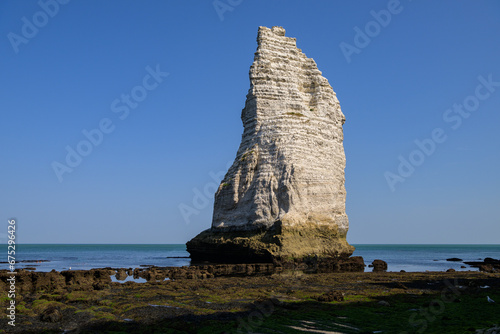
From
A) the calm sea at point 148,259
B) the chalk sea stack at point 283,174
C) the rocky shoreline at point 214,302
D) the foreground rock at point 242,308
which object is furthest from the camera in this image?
the calm sea at point 148,259

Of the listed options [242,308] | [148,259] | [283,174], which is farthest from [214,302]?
[148,259]

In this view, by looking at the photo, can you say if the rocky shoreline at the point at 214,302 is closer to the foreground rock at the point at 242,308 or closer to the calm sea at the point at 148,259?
the foreground rock at the point at 242,308

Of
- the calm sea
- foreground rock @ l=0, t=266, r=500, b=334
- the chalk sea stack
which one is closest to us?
foreground rock @ l=0, t=266, r=500, b=334

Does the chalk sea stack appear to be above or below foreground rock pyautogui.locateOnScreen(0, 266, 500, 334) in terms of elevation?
above

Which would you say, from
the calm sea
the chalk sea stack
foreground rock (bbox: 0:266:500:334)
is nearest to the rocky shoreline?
foreground rock (bbox: 0:266:500:334)

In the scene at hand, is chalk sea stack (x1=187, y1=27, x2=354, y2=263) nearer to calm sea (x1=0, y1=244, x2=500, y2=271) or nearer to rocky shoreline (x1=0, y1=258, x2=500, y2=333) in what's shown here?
calm sea (x1=0, y1=244, x2=500, y2=271)

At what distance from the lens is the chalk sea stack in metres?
36.4

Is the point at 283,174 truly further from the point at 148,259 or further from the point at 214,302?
the point at 148,259

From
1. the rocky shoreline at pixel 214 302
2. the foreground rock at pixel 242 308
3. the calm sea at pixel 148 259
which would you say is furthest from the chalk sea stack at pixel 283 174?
the foreground rock at pixel 242 308

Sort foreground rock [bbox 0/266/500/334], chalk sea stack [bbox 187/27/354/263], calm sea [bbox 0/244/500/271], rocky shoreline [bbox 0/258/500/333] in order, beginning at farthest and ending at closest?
calm sea [bbox 0/244/500/271] → chalk sea stack [bbox 187/27/354/263] → rocky shoreline [bbox 0/258/500/333] → foreground rock [bbox 0/266/500/334]

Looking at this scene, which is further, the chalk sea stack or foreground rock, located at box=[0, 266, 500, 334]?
the chalk sea stack

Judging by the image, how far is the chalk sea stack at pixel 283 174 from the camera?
120 ft

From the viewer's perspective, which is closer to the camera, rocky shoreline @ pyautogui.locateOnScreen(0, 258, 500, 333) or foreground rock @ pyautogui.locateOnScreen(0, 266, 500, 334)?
foreground rock @ pyautogui.locateOnScreen(0, 266, 500, 334)

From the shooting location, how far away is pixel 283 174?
38.5 m
